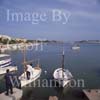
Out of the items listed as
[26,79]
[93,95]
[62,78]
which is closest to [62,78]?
[62,78]

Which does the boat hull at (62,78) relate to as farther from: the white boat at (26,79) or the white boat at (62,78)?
the white boat at (26,79)

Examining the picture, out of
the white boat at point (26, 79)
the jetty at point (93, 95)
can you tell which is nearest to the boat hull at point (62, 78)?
the white boat at point (26, 79)

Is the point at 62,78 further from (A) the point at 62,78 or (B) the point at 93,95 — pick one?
(B) the point at 93,95

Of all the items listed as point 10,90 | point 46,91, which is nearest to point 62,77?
point 46,91

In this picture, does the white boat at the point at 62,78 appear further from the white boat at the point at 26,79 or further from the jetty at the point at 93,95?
the jetty at the point at 93,95

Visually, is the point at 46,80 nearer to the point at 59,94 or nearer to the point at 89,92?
the point at 59,94

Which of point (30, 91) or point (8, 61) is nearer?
point (30, 91)

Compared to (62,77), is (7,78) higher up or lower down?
higher up

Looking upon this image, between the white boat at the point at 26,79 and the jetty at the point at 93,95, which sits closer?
the jetty at the point at 93,95

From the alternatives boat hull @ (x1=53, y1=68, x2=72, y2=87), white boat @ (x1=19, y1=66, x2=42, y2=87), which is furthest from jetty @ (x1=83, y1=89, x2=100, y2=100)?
white boat @ (x1=19, y1=66, x2=42, y2=87)

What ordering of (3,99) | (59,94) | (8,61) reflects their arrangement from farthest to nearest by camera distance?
(8,61) < (59,94) < (3,99)

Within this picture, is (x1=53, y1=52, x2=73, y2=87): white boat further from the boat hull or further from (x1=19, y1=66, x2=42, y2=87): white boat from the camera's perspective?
(x1=19, y1=66, x2=42, y2=87): white boat

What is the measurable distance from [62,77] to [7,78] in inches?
412

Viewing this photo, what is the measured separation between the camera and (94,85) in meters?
26.5
